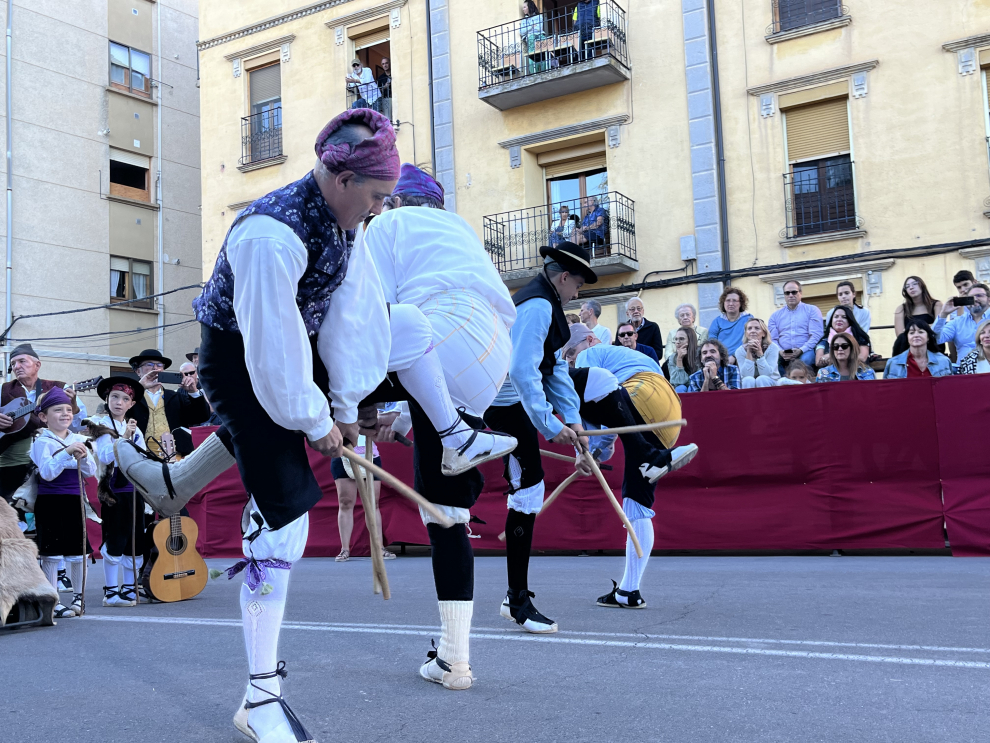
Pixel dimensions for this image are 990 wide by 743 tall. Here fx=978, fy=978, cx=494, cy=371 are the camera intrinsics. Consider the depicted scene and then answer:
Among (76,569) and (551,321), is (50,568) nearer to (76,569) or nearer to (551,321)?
(76,569)

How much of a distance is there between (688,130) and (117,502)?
40.1 feet

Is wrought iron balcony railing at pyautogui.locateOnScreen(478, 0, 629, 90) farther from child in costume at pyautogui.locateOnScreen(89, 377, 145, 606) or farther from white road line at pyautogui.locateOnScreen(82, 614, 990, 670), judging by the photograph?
white road line at pyautogui.locateOnScreen(82, 614, 990, 670)

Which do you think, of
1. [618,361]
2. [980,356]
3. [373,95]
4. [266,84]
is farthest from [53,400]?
[266,84]

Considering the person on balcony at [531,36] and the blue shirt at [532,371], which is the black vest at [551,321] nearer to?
the blue shirt at [532,371]

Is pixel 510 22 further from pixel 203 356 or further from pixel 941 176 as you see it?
pixel 203 356

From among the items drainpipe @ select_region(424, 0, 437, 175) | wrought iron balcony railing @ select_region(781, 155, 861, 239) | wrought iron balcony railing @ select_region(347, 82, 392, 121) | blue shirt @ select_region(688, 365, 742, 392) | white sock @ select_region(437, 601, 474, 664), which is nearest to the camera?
white sock @ select_region(437, 601, 474, 664)

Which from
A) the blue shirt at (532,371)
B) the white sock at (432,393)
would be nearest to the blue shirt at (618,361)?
the blue shirt at (532,371)

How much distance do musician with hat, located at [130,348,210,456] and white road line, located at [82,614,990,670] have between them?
2448 millimetres

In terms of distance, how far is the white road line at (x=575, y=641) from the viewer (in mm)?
3672

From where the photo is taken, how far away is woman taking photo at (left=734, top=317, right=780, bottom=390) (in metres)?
10.3

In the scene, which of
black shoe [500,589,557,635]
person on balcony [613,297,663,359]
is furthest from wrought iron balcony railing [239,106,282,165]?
black shoe [500,589,557,635]

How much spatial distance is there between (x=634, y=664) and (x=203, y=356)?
1.99m

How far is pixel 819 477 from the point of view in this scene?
877cm

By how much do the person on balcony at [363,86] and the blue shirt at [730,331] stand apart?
429 inches
